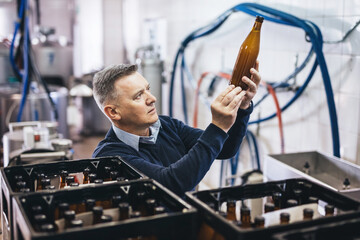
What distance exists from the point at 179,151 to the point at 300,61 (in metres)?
1.34

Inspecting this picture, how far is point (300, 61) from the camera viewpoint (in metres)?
2.91

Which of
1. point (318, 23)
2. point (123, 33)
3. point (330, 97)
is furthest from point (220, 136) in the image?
point (123, 33)

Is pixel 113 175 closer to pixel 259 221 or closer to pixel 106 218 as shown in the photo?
pixel 106 218

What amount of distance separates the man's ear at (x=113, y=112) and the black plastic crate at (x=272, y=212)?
863 millimetres

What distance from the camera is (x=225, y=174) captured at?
12.7 ft

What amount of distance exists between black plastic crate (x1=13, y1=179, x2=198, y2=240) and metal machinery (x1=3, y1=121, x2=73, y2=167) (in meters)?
1.49

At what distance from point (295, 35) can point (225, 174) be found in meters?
1.45

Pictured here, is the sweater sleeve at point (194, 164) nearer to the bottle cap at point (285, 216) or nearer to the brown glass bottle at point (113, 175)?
the brown glass bottle at point (113, 175)

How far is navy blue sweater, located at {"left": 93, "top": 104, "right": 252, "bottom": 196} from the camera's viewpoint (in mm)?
1441

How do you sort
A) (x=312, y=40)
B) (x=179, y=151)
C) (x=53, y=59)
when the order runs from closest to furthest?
(x=179, y=151)
(x=312, y=40)
(x=53, y=59)

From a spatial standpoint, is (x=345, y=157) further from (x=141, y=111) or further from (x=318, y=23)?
(x=141, y=111)

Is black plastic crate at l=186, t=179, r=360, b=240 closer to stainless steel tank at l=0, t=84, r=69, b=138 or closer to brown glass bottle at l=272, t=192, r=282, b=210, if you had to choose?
brown glass bottle at l=272, t=192, r=282, b=210

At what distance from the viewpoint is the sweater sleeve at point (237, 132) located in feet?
5.73

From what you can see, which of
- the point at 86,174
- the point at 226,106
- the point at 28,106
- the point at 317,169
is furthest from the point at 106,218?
the point at 28,106
